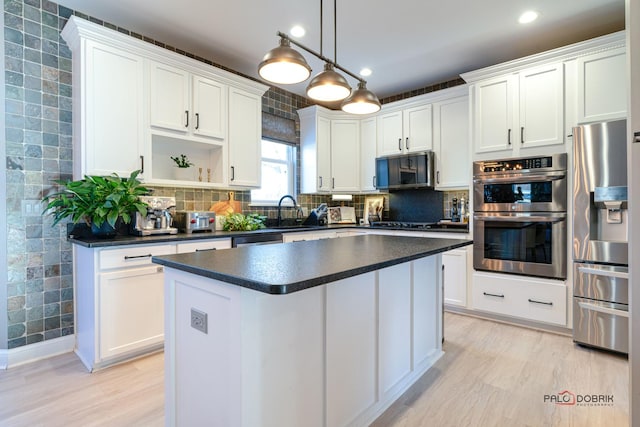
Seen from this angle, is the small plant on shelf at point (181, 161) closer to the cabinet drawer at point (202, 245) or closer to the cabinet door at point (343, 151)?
the cabinet drawer at point (202, 245)

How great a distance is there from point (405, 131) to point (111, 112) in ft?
10.5

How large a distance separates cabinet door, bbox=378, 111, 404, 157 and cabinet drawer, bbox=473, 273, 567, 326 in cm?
188

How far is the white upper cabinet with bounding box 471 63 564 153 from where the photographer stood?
2.97m

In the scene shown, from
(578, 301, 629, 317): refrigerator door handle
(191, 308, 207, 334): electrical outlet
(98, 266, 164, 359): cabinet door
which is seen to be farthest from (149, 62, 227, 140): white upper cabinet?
(578, 301, 629, 317): refrigerator door handle

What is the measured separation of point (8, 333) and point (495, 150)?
4.42 m

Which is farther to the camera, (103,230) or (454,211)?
(454,211)

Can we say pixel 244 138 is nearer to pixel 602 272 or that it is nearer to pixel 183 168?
pixel 183 168

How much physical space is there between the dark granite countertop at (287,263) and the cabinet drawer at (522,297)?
164cm

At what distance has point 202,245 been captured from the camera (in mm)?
2854

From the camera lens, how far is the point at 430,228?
3633 mm

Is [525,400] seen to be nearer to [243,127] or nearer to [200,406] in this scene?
[200,406]

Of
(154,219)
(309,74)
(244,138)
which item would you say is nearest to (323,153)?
(244,138)

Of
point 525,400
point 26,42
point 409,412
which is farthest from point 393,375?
point 26,42

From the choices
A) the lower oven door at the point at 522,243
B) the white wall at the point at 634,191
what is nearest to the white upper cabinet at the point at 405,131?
the lower oven door at the point at 522,243
